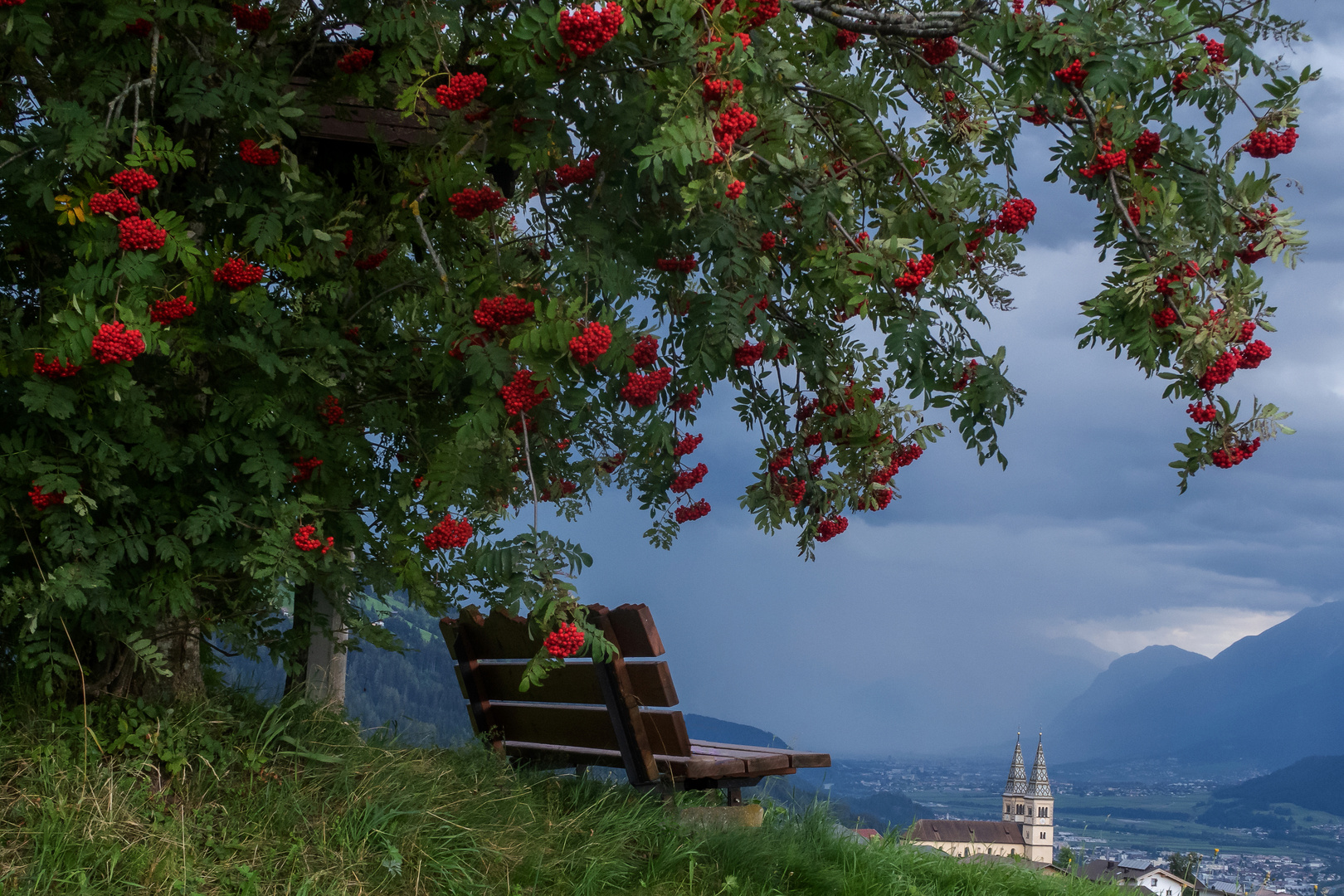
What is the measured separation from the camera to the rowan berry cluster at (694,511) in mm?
4941

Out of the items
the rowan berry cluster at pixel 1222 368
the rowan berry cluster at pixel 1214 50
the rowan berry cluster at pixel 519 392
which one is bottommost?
the rowan berry cluster at pixel 519 392

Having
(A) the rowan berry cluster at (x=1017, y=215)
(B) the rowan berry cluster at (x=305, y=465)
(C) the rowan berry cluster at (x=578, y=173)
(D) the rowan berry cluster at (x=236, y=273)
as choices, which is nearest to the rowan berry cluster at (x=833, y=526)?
(A) the rowan berry cluster at (x=1017, y=215)

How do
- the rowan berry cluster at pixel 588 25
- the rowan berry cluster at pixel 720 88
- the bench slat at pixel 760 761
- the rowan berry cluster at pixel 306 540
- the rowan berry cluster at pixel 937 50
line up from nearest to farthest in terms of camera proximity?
the rowan berry cluster at pixel 588 25
the rowan berry cluster at pixel 720 88
the rowan berry cluster at pixel 306 540
the rowan berry cluster at pixel 937 50
the bench slat at pixel 760 761

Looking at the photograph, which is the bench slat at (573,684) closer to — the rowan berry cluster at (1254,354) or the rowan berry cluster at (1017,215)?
the rowan berry cluster at (1017,215)

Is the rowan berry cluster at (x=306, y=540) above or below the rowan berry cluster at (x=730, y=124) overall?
below

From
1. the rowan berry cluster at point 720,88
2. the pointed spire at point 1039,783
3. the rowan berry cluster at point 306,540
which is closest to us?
the rowan berry cluster at point 720,88

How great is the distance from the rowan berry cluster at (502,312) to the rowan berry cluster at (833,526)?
1.91 meters

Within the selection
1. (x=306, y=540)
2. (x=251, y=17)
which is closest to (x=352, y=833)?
(x=306, y=540)

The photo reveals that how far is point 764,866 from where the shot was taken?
3.74 meters

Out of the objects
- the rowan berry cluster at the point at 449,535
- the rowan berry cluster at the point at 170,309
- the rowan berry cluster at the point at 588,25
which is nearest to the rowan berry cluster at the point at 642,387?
the rowan berry cluster at the point at 449,535

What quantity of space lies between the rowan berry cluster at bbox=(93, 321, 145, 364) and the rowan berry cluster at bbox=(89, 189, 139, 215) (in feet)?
1.36

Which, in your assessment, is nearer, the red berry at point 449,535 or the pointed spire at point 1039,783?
the red berry at point 449,535

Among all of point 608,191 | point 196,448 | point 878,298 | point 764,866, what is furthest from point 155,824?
point 878,298

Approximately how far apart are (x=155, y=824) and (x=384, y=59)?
8.67 feet
